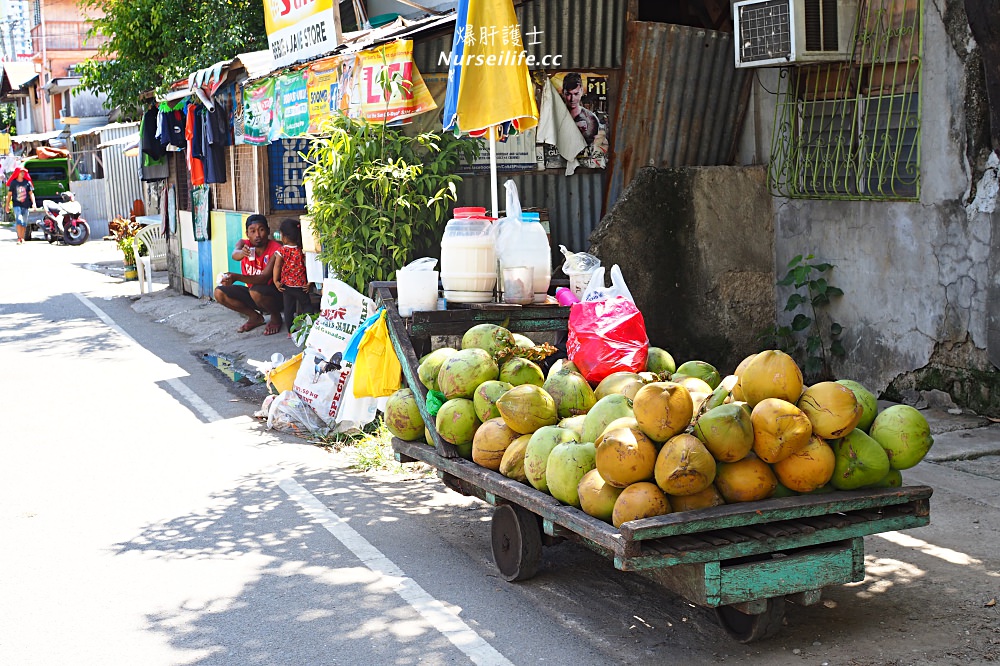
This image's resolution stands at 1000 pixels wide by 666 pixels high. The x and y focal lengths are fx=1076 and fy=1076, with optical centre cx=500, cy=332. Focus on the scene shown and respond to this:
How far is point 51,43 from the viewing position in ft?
178

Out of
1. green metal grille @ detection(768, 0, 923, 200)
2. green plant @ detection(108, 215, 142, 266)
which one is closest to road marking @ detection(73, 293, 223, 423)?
green metal grille @ detection(768, 0, 923, 200)

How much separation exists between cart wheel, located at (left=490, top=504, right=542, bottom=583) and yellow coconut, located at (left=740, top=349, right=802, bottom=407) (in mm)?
1237

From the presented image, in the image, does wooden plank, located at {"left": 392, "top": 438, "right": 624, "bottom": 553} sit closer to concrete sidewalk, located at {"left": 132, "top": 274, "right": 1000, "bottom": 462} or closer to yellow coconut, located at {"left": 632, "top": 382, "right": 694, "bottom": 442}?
yellow coconut, located at {"left": 632, "top": 382, "right": 694, "bottom": 442}

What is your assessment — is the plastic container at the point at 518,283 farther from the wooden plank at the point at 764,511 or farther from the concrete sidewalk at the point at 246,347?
the concrete sidewalk at the point at 246,347

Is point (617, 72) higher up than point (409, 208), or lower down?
higher up

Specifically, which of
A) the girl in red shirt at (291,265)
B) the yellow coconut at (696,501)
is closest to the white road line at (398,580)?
the yellow coconut at (696,501)

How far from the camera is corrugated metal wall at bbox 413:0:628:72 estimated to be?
30.3ft

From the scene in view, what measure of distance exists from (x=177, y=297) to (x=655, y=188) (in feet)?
33.0

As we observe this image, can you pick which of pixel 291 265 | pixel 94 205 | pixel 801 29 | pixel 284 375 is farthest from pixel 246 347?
pixel 94 205

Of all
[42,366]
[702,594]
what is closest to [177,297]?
Answer: [42,366]

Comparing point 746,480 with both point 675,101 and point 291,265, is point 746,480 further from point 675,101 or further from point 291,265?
point 291,265

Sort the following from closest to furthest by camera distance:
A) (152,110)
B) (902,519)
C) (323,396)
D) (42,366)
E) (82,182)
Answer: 1. (902,519)
2. (323,396)
3. (42,366)
4. (152,110)
5. (82,182)

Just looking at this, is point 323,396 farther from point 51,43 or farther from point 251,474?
point 51,43

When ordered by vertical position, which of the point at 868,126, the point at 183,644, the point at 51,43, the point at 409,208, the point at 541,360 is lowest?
the point at 183,644
